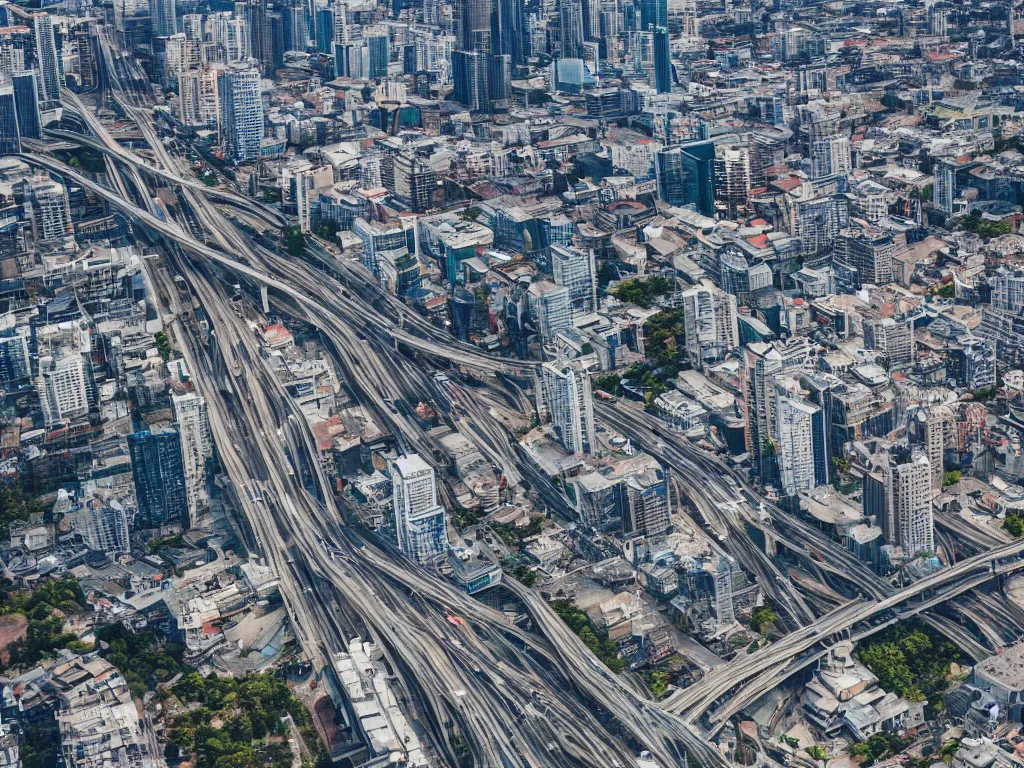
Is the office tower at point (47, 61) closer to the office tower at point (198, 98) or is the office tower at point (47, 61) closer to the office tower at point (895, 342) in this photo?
the office tower at point (198, 98)

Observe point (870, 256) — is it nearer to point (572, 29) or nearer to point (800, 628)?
point (800, 628)

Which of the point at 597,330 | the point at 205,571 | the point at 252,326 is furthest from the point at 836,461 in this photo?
the point at 252,326

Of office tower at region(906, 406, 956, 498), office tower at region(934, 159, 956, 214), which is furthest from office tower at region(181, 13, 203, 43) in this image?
office tower at region(906, 406, 956, 498)

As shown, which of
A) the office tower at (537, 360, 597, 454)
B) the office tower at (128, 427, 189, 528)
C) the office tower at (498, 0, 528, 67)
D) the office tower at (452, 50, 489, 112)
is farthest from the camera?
the office tower at (498, 0, 528, 67)

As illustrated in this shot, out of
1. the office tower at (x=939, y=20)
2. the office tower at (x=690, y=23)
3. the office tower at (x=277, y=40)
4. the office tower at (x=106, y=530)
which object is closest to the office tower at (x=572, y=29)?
the office tower at (x=690, y=23)

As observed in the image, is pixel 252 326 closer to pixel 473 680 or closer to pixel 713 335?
pixel 713 335

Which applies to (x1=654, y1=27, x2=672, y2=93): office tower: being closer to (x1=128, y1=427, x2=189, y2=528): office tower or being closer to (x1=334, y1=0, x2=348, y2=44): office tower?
(x1=334, y1=0, x2=348, y2=44): office tower
